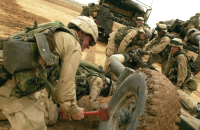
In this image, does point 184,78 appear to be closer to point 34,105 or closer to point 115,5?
point 34,105

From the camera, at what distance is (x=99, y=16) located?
847 cm

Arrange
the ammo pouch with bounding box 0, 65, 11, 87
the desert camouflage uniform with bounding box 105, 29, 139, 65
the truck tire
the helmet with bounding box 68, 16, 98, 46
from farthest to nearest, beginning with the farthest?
the desert camouflage uniform with bounding box 105, 29, 139, 65 < the helmet with bounding box 68, 16, 98, 46 < the ammo pouch with bounding box 0, 65, 11, 87 < the truck tire

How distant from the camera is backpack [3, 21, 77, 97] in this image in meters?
1.28

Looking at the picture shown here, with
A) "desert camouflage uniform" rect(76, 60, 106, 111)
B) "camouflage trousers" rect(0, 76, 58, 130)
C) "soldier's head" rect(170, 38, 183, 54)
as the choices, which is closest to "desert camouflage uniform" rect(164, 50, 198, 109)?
"soldier's head" rect(170, 38, 183, 54)

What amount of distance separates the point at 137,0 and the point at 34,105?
1052 cm

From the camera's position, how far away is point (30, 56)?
4.37ft

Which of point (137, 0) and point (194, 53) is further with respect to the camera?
point (137, 0)

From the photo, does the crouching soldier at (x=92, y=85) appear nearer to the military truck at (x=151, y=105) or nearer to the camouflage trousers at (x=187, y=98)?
the military truck at (x=151, y=105)

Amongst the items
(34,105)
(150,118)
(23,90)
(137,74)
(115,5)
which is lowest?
(34,105)

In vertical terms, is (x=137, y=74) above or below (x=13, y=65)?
above

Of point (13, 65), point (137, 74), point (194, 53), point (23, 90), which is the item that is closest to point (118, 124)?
point (137, 74)

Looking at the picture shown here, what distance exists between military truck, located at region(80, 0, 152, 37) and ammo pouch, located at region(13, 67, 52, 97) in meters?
7.38

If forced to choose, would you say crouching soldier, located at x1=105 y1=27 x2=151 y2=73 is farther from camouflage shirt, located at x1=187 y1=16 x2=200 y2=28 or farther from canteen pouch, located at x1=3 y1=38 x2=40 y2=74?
camouflage shirt, located at x1=187 y1=16 x2=200 y2=28

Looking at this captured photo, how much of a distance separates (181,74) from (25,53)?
4045 mm
